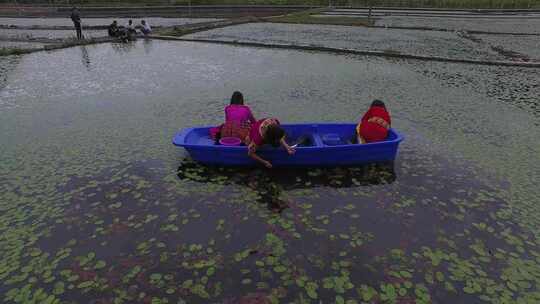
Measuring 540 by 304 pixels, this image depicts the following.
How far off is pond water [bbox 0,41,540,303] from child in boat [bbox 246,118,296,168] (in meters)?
0.76

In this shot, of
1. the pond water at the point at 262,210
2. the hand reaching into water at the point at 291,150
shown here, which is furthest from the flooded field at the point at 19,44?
the hand reaching into water at the point at 291,150

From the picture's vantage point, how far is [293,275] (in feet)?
21.2

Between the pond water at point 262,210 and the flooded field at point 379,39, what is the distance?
44.5ft

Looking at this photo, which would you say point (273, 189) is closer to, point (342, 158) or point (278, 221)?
point (278, 221)

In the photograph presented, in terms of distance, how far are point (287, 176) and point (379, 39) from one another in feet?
94.7

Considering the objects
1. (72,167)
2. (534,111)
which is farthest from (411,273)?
(534,111)

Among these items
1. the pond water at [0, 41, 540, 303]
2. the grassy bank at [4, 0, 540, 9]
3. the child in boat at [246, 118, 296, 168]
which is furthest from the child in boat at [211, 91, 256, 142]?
the grassy bank at [4, 0, 540, 9]

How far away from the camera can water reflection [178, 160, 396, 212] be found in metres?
9.43

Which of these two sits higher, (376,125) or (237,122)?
(237,122)

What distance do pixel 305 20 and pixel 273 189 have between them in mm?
44533

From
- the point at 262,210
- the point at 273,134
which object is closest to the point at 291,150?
the point at 273,134

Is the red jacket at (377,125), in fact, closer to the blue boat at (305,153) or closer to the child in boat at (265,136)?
A: the blue boat at (305,153)

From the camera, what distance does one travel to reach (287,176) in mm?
9867

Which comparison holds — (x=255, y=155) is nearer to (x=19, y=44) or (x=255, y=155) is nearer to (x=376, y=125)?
(x=376, y=125)
